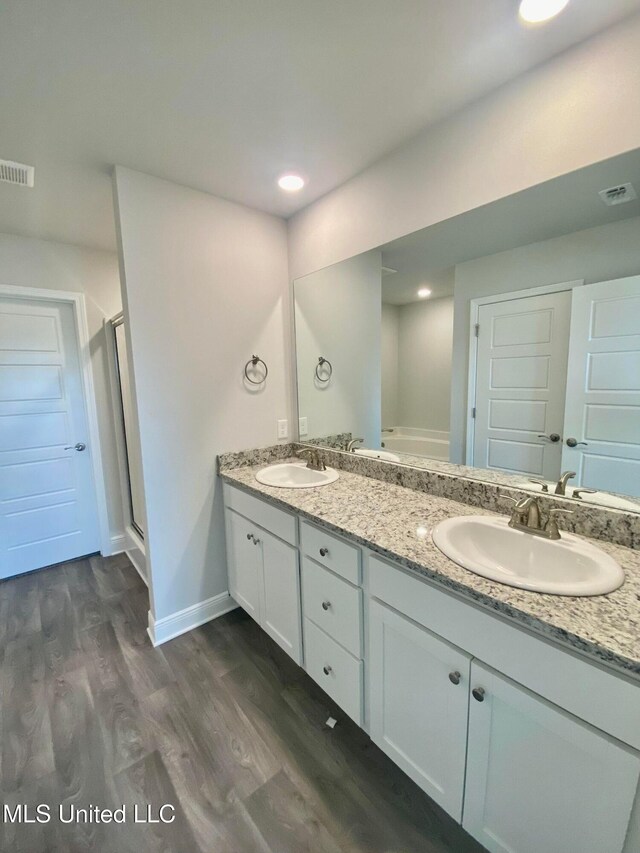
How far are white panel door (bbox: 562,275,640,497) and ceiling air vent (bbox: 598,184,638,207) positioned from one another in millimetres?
247

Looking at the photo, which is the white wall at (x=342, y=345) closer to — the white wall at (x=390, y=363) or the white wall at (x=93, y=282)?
the white wall at (x=390, y=363)

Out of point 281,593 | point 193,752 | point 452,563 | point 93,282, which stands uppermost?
point 93,282

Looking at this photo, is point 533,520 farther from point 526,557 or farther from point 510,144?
point 510,144

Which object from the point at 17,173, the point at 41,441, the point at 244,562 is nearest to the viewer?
the point at 17,173

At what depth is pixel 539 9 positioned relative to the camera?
3.19 ft

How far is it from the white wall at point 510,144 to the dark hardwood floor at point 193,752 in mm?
2159

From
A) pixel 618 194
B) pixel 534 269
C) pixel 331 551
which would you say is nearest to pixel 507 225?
pixel 534 269

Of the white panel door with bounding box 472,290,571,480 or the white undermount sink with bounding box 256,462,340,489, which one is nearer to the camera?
the white panel door with bounding box 472,290,571,480

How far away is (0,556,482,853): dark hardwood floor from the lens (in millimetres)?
1098

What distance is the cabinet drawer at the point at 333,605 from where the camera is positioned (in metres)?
1.25

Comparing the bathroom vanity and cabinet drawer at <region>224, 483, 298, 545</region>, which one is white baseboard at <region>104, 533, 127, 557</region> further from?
the bathroom vanity

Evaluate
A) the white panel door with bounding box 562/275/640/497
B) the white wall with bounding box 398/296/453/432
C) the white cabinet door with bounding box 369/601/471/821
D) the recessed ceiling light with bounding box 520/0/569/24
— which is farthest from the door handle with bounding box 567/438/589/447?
the recessed ceiling light with bounding box 520/0/569/24

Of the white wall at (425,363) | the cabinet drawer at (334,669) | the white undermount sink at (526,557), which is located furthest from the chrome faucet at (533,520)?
the cabinet drawer at (334,669)

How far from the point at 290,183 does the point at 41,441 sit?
8.14 ft
